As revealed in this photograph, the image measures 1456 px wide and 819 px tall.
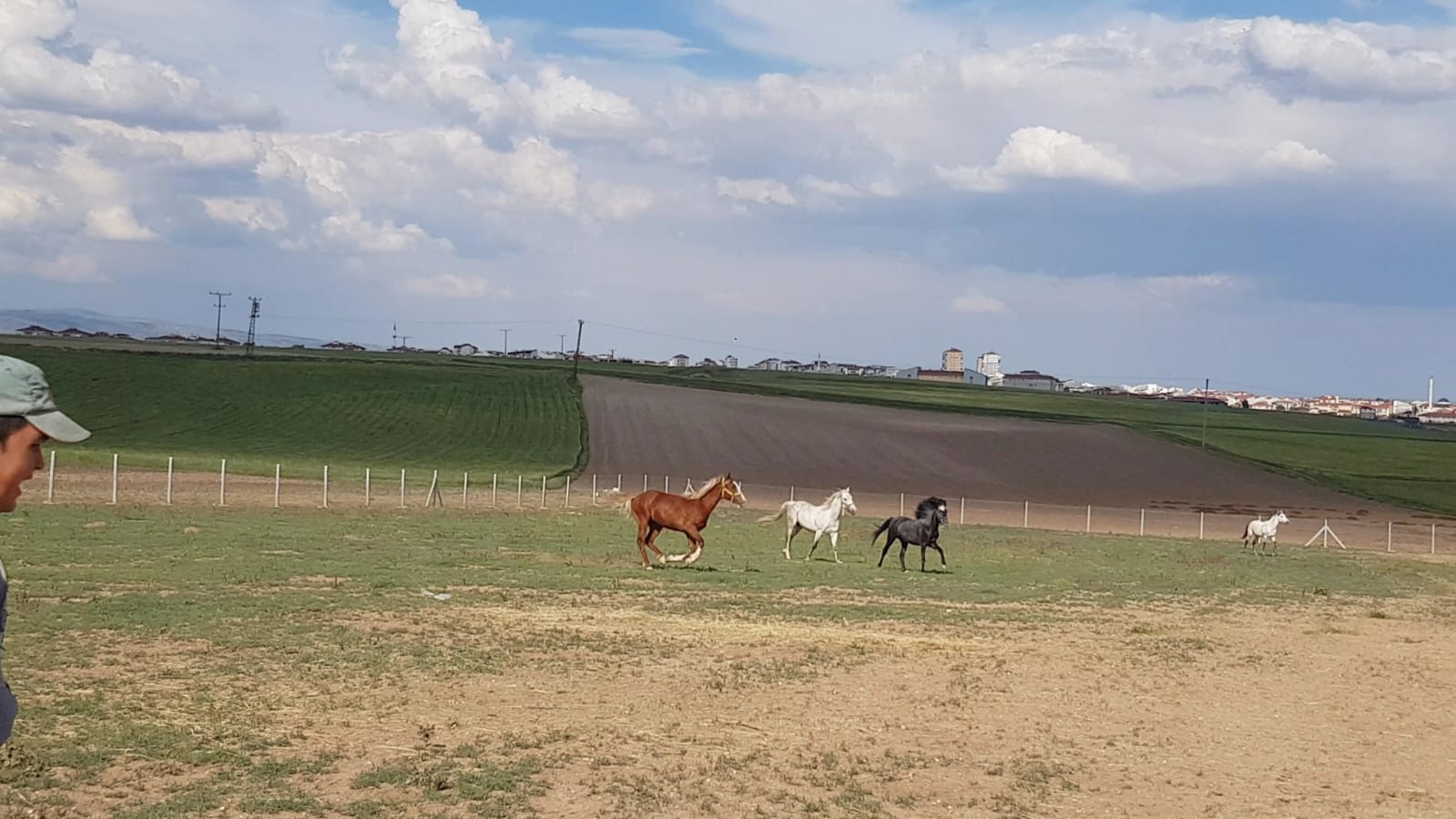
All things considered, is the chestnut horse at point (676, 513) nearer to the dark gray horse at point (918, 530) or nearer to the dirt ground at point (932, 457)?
the dark gray horse at point (918, 530)

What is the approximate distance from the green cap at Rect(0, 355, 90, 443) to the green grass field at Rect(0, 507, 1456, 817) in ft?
18.6

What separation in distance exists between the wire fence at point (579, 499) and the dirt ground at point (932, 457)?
2.79 m

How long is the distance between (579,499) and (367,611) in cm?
3546

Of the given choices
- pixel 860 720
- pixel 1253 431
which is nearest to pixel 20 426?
pixel 860 720

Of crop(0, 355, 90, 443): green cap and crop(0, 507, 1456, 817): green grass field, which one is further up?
crop(0, 355, 90, 443): green cap

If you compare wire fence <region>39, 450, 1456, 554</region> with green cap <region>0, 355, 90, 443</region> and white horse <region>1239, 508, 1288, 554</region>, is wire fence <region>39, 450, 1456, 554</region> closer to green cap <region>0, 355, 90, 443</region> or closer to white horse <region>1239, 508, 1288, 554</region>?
white horse <region>1239, 508, 1288, 554</region>

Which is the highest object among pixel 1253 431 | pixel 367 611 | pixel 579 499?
pixel 1253 431

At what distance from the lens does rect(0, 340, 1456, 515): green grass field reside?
7019 cm

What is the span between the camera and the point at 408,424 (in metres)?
85.6

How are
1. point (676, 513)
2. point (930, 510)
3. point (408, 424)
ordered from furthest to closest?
point (408, 424)
point (930, 510)
point (676, 513)

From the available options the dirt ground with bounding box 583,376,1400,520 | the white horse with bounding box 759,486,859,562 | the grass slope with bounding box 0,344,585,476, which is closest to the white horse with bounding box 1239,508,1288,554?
the white horse with bounding box 759,486,859,562

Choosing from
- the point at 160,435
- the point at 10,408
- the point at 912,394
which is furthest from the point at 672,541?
the point at 912,394

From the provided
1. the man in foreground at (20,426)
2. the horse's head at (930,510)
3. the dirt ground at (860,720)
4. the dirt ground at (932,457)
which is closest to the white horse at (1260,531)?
the horse's head at (930,510)

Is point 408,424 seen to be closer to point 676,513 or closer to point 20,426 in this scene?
point 676,513
